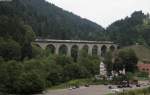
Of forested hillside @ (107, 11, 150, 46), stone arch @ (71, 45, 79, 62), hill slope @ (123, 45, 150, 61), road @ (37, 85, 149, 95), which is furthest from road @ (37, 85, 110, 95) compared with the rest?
forested hillside @ (107, 11, 150, 46)

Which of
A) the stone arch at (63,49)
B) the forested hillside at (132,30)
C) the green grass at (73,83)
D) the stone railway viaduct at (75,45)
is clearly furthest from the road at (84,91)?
the forested hillside at (132,30)

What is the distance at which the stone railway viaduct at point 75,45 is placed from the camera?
97250 mm

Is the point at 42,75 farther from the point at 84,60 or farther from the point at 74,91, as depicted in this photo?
the point at 84,60

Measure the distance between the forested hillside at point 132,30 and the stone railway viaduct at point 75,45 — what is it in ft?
15.8

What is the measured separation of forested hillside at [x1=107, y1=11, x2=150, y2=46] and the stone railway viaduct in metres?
4.83

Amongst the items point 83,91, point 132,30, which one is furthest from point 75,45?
point 83,91

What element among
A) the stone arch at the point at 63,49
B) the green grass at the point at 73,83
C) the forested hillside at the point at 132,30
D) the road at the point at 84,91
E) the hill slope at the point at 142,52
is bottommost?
the road at the point at 84,91

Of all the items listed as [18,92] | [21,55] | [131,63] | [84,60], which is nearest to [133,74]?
[131,63]

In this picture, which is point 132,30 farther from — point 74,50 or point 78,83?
A: point 78,83

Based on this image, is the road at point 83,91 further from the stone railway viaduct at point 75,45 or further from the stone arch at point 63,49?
the stone arch at point 63,49

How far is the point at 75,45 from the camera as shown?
106 m

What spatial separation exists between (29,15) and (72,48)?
47.6 ft

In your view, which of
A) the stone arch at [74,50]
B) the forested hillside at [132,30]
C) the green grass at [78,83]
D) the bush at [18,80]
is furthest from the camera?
the forested hillside at [132,30]

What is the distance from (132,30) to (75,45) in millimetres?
24206
